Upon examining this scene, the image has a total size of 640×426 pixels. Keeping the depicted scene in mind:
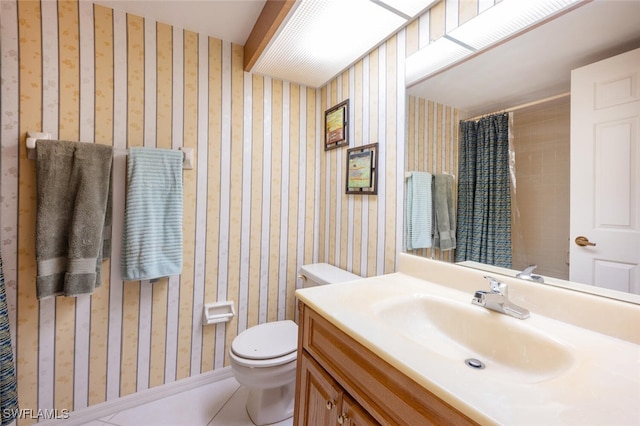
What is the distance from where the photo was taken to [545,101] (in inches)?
34.8

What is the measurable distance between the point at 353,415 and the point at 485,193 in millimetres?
930

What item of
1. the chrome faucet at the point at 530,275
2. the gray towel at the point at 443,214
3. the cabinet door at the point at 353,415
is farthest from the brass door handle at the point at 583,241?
the cabinet door at the point at 353,415

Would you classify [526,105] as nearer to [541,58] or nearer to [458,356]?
[541,58]

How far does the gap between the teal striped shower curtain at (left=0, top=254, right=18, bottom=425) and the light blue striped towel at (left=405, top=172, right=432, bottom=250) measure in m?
1.89

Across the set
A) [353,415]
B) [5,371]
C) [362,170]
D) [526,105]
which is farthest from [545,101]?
[5,371]

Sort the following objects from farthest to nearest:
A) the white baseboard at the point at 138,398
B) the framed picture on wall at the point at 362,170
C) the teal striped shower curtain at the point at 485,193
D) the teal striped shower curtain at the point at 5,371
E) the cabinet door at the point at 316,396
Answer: the framed picture on wall at the point at 362,170 → the white baseboard at the point at 138,398 → the teal striped shower curtain at the point at 5,371 → the teal striped shower curtain at the point at 485,193 → the cabinet door at the point at 316,396

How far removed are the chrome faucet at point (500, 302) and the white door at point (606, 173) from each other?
195mm

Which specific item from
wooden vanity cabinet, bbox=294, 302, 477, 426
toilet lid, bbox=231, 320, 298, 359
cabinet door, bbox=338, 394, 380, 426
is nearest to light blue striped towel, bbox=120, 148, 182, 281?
toilet lid, bbox=231, 320, 298, 359

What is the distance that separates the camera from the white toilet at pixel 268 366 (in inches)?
51.7

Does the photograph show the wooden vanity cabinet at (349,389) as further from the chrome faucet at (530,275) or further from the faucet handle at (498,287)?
the chrome faucet at (530,275)

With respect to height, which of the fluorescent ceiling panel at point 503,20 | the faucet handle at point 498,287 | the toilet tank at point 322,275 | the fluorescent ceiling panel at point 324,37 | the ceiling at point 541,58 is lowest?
the toilet tank at point 322,275

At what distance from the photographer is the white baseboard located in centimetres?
142

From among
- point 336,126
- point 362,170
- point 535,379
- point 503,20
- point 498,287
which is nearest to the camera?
point 535,379

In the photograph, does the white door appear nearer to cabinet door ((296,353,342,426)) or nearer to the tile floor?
cabinet door ((296,353,342,426))
